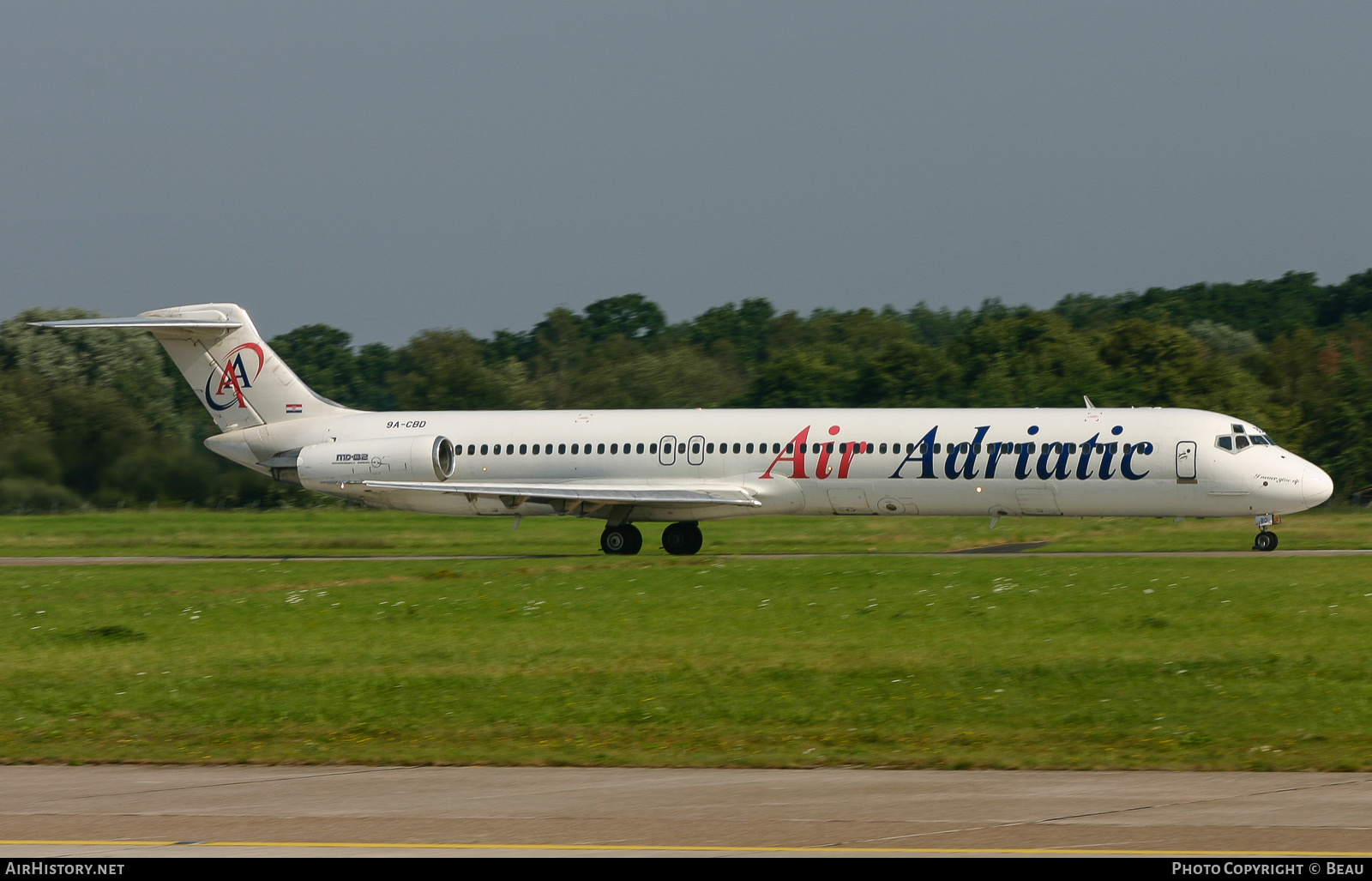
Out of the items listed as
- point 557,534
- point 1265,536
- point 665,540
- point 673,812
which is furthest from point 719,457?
point 673,812

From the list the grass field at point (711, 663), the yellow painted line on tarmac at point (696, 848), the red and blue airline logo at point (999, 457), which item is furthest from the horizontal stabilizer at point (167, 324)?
the yellow painted line on tarmac at point (696, 848)

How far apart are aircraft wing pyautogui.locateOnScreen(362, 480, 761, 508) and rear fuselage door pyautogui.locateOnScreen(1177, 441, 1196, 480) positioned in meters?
9.19

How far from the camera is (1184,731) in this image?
14.2 m

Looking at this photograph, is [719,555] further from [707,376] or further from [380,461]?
[707,376]

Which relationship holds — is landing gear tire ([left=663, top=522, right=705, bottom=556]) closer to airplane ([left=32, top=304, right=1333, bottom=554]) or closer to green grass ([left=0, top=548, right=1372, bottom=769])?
airplane ([left=32, top=304, right=1333, bottom=554])

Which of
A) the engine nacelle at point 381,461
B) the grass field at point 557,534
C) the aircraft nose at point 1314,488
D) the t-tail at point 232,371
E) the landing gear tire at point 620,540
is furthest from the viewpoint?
the t-tail at point 232,371

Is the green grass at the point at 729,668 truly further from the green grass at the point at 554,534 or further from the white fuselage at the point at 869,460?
the green grass at the point at 554,534

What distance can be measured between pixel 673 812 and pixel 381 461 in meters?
29.0

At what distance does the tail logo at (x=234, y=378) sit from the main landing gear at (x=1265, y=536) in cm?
2467

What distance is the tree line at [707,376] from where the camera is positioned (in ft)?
164

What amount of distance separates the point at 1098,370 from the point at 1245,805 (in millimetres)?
60470

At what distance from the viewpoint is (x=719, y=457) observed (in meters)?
36.4
